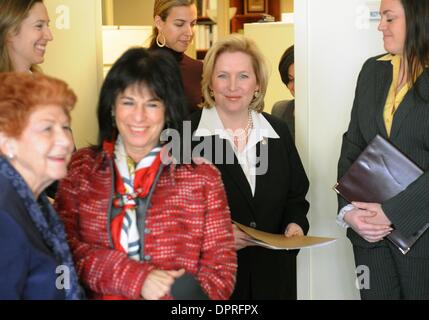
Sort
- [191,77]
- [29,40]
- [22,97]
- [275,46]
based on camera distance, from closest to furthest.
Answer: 1. [22,97]
2. [29,40]
3. [191,77]
4. [275,46]

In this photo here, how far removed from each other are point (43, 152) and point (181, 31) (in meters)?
1.92

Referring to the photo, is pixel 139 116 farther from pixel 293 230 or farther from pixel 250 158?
pixel 293 230

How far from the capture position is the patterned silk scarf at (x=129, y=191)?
1.71 m

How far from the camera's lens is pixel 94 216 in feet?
5.68

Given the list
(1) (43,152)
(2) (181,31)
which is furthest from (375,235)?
(2) (181,31)

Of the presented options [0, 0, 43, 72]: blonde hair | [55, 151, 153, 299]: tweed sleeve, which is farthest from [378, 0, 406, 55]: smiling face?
[0, 0, 43, 72]: blonde hair

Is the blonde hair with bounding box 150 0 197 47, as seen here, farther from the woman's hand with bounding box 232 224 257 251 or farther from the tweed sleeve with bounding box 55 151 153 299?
the tweed sleeve with bounding box 55 151 153 299

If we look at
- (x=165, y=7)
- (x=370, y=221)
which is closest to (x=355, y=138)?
(x=370, y=221)

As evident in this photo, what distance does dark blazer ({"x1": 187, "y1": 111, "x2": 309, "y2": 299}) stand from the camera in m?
2.40

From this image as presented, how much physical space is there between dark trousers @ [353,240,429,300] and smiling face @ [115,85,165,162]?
920mm

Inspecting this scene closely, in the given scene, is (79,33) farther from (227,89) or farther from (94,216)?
(94,216)

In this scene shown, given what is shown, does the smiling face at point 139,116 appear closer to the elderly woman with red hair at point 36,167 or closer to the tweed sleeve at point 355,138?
the elderly woman with red hair at point 36,167

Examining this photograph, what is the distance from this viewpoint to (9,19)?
8.52 ft

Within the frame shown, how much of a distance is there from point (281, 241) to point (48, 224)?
0.83 meters
